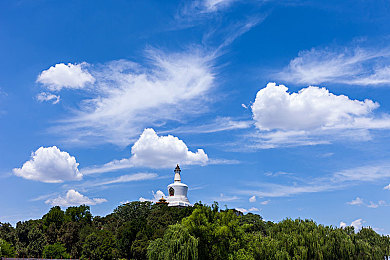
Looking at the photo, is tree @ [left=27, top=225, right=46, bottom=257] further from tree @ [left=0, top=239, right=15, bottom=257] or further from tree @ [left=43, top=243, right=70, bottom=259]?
tree @ [left=0, top=239, right=15, bottom=257]

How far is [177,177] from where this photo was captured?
300 ft

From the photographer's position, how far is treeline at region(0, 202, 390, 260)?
30.8 metres

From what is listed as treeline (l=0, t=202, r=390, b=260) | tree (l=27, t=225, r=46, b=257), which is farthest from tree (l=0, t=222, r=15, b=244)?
tree (l=27, t=225, r=46, b=257)

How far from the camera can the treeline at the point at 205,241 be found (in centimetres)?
3083

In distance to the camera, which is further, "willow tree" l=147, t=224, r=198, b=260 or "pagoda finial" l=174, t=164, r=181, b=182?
"pagoda finial" l=174, t=164, r=181, b=182

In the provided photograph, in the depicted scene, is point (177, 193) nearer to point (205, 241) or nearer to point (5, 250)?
point (5, 250)

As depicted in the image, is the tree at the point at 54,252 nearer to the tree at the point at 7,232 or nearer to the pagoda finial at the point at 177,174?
the tree at the point at 7,232

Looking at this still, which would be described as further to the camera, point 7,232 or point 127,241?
point 7,232

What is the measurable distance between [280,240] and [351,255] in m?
6.42

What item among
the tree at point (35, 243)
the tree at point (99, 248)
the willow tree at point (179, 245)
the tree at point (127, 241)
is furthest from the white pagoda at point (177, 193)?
the willow tree at point (179, 245)

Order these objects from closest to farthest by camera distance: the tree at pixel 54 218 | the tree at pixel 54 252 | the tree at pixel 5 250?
the tree at pixel 5 250 → the tree at pixel 54 252 → the tree at pixel 54 218

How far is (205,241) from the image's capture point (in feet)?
103

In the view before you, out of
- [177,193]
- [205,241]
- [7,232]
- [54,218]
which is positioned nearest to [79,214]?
[54,218]

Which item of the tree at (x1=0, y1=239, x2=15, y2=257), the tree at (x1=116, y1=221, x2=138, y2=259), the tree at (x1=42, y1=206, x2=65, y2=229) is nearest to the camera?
the tree at (x1=116, y1=221, x2=138, y2=259)
